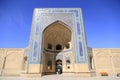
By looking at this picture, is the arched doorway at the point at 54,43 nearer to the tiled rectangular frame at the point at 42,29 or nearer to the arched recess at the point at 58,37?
the arched recess at the point at 58,37

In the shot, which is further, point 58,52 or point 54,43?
point 54,43

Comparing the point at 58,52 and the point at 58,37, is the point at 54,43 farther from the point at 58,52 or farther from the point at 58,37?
the point at 58,52

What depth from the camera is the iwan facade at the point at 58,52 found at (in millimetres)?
7027

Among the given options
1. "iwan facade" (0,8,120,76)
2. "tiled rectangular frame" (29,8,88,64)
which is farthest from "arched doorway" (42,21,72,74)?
"tiled rectangular frame" (29,8,88,64)

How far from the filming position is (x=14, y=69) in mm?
8953

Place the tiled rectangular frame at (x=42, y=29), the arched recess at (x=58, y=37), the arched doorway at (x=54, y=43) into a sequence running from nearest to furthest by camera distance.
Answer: the tiled rectangular frame at (x=42, y=29) → the arched doorway at (x=54, y=43) → the arched recess at (x=58, y=37)

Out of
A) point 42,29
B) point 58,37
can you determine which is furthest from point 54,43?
point 42,29

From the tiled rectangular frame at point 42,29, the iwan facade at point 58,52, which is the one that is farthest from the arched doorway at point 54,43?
the tiled rectangular frame at point 42,29

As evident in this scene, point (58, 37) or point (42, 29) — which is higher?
point (42, 29)

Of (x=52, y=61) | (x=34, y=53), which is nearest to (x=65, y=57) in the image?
(x=52, y=61)

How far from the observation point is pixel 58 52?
9805 mm

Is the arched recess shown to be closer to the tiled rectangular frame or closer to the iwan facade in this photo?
the iwan facade

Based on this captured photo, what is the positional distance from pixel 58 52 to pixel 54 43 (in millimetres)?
1056

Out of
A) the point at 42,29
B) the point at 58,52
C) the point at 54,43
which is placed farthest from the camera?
the point at 54,43
